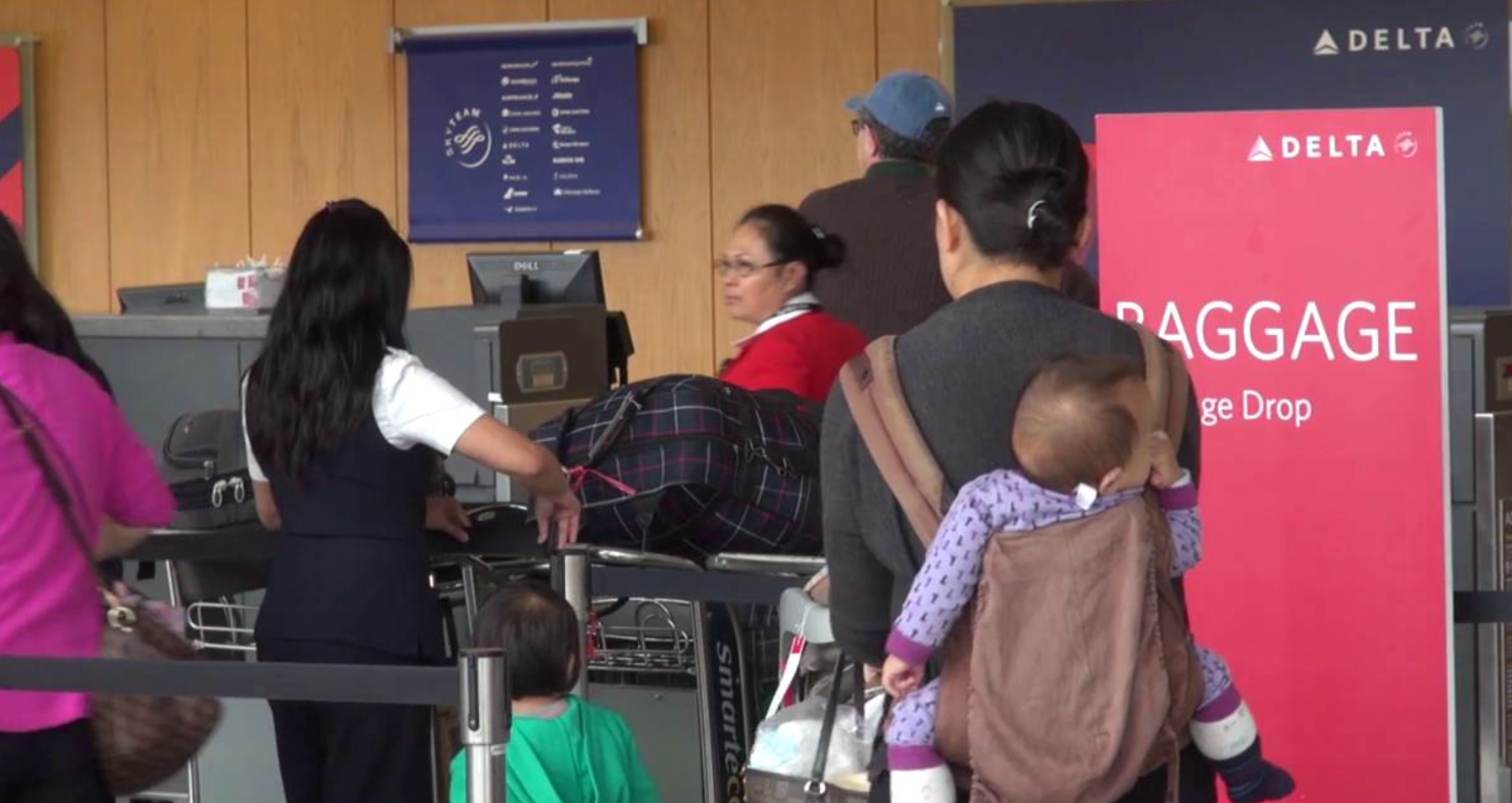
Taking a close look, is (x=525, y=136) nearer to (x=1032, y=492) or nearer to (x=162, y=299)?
(x=162, y=299)

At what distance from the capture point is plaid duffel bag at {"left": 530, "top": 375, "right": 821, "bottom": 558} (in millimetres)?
2848

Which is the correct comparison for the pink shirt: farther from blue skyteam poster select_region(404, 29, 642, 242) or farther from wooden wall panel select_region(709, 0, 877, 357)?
blue skyteam poster select_region(404, 29, 642, 242)

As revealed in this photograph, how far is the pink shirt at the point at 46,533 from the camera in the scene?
2428mm

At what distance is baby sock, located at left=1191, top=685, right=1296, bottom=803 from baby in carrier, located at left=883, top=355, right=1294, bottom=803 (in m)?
0.19

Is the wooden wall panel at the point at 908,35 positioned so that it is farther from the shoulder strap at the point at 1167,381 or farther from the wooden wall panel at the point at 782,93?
the shoulder strap at the point at 1167,381

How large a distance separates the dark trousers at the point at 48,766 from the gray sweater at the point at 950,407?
3.59ft

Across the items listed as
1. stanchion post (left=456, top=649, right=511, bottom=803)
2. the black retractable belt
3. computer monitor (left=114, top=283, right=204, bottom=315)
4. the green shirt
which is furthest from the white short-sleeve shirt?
computer monitor (left=114, top=283, right=204, bottom=315)

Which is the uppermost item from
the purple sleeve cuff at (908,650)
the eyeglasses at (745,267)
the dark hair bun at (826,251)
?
the dark hair bun at (826,251)

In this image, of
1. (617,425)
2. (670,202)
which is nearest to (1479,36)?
(670,202)

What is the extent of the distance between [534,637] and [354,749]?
399 millimetres

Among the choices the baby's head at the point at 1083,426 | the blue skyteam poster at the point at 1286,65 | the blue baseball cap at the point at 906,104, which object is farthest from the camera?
the blue skyteam poster at the point at 1286,65

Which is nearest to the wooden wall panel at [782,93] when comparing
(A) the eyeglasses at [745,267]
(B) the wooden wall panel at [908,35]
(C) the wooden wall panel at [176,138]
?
(B) the wooden wall panel at [908,35]

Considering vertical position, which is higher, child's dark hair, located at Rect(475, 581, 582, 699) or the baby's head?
the baby's head

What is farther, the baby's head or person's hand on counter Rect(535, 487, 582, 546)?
person's hand on counter Rect(535, 487, 582, 546)
